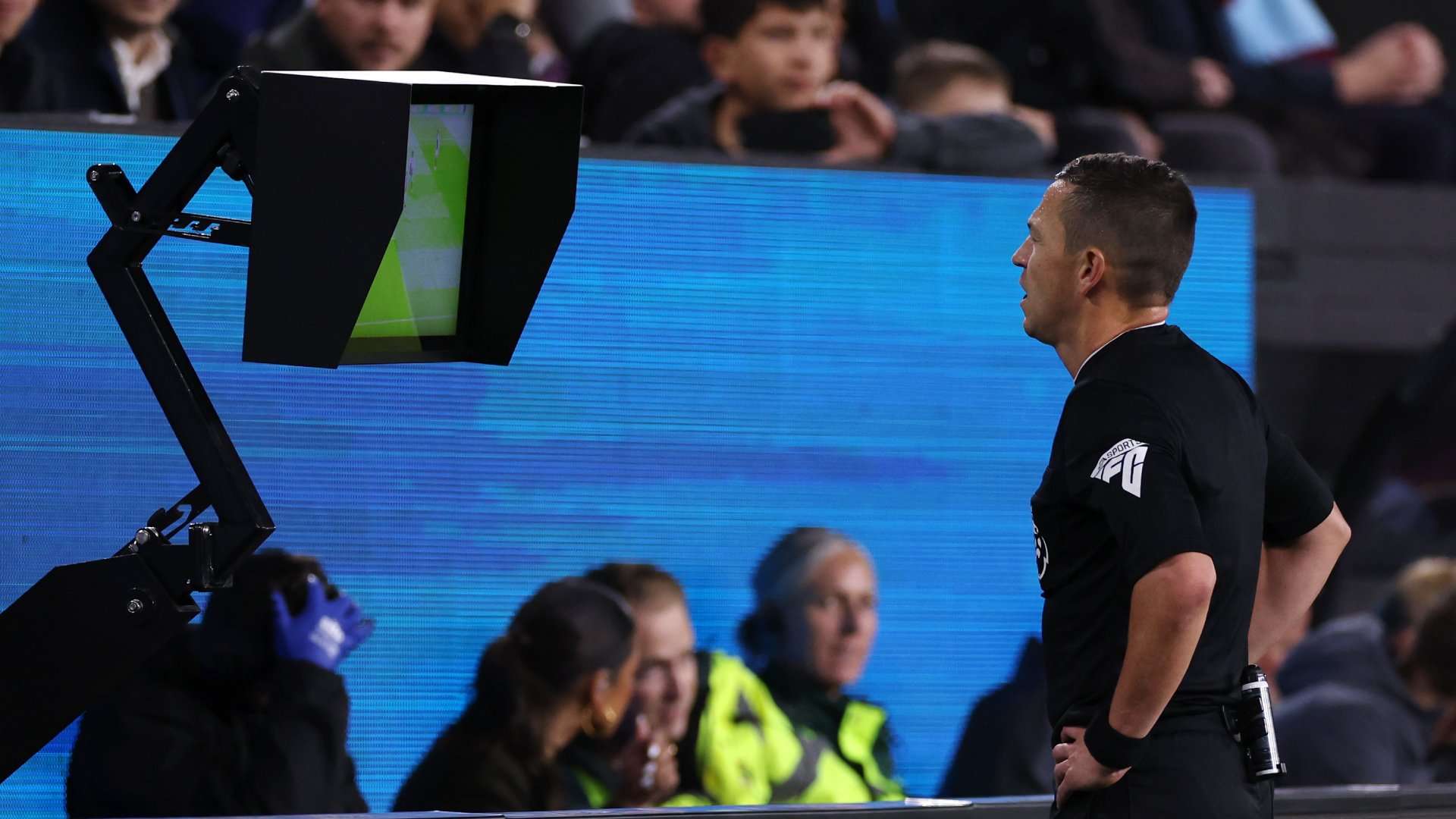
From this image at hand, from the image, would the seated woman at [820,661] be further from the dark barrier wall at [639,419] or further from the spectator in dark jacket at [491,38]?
the spectator in dark jacket at [491,38]

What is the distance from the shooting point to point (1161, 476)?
1.99m

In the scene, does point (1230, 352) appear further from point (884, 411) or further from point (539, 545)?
point (539, 545)

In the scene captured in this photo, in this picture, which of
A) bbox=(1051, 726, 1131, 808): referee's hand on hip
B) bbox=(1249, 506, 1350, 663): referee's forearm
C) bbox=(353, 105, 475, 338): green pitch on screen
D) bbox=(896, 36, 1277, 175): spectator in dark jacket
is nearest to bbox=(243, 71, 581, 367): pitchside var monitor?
bbox=(353, 105, 475, 338): green pitch on screen

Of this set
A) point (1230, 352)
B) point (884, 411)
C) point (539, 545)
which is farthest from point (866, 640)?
point (1230, 352)

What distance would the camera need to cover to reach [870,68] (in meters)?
6.26

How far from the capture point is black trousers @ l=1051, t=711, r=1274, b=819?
6.79 feet

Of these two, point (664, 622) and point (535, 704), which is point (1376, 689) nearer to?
point (664, 622)

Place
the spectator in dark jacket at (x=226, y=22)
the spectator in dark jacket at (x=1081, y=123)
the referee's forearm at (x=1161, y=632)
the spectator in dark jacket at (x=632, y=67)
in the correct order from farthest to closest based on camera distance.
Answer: the spectator in dark jacket at (x=1081, y=123) → the spectator in dark jacket at (x=632, y=67) → the spectator in dark jacket at (x=226, y=22) → the referee's forearm at (x=1161, y=632)

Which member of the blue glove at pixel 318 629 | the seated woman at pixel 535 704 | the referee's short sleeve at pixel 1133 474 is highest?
the referee's short sleeve at pixel 1133 474

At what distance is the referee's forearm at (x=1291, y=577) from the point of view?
7.59 feet

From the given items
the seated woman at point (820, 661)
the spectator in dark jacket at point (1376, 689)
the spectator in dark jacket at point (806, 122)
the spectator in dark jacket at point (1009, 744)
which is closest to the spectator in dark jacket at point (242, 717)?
the seated woman at point (820, 661)

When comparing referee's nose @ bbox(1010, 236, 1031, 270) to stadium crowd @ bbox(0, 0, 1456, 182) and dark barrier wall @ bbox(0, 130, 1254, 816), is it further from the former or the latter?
stadium crowd @ bbox(0, 0, 1456, 182)

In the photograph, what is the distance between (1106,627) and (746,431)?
72.1 inches

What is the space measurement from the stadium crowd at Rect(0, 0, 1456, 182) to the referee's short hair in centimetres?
188
